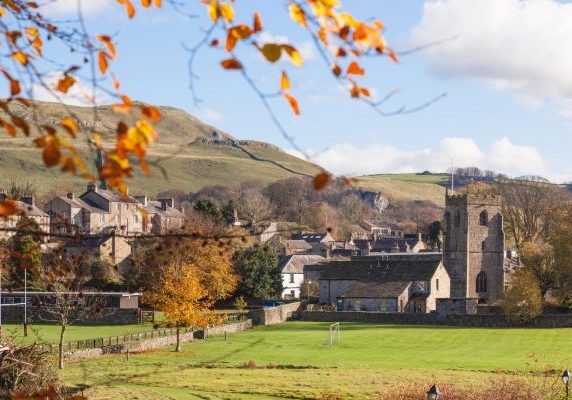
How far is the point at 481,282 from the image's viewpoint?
84.1 m

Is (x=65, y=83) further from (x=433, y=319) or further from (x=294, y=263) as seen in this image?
(x=294, y=263)

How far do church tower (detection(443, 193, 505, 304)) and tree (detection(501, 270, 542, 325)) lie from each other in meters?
14.9

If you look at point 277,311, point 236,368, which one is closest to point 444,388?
point 236,368

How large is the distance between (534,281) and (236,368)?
32.1m

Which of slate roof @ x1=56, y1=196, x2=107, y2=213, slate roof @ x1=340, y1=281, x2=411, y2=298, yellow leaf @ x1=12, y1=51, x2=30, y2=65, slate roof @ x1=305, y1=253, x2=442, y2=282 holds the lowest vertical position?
slate roof @ x1=340, y1=281, x2=411, y2=298

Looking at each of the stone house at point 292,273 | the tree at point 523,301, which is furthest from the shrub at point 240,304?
the tree at point 523,301

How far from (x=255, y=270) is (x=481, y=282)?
71.0 ft

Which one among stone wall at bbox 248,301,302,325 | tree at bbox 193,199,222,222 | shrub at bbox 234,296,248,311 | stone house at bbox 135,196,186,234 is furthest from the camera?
stone house at bbox 135,196,186,234

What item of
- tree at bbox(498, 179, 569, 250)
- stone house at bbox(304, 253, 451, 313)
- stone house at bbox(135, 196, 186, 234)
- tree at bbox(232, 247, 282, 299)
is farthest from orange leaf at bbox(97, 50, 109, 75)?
stone house at bbox(135, 196, 186, 234)

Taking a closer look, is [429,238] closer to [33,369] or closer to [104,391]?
[104,391]

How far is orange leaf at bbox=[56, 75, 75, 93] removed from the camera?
637cm

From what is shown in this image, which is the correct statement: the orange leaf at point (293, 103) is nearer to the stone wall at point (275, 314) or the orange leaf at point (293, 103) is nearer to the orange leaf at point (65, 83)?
the orange leaf at point (65, 83)

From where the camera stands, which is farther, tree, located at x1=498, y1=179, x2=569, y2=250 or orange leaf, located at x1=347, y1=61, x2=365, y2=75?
tree, located at x1=498, y1=179, x2=569, y2=250

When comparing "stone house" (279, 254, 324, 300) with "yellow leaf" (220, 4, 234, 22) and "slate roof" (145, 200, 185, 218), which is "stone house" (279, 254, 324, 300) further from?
"yellow leaf" (220, 4, 234, 22)
